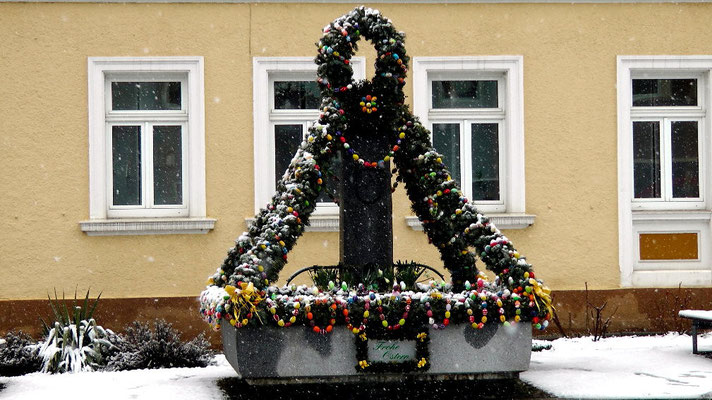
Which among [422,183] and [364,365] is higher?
[422,183]

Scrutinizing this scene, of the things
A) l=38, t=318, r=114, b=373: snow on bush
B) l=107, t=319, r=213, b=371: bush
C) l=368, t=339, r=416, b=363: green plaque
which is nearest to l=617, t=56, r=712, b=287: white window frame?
l=107, t=319, r=213, b=371: bush

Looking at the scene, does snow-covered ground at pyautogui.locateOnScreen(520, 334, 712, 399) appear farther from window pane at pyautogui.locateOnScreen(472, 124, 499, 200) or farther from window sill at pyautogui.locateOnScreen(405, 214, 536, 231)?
window pane at pyautogui.locateOnScreen(472, 124, 499, 200)

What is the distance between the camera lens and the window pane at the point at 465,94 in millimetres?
12164

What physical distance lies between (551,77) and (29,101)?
5857 mm

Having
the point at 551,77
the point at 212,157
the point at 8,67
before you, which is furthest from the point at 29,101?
the point at 551,77

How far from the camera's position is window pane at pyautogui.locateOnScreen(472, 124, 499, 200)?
1223 centimetres

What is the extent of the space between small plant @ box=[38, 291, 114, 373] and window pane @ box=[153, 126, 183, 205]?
2.33m

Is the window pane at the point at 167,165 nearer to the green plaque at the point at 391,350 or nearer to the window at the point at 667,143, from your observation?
the green plaque at the point at 391,350

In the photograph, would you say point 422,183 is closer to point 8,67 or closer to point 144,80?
point 144,80

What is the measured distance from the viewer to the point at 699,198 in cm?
1237

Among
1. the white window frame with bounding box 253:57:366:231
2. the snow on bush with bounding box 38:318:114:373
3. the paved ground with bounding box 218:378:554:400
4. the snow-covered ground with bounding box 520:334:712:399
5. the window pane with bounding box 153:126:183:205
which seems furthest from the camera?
the window pane with bounding box 153:126:183:205

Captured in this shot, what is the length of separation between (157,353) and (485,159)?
477 cm

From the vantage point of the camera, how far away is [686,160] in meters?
12.4

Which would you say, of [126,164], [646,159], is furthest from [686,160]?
[126,164]
